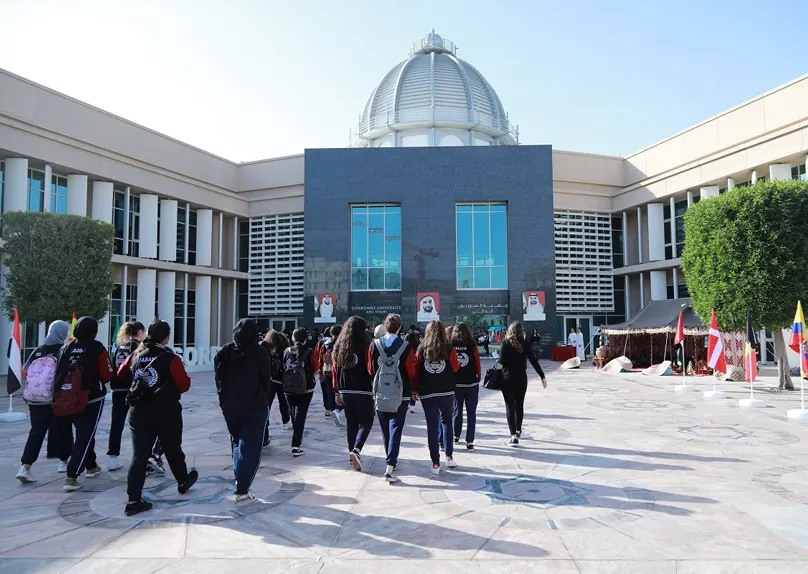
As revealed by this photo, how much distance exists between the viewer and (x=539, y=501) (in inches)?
204

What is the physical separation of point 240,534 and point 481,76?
4175cm

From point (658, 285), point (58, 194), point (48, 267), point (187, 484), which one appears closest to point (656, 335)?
point (658, 285)

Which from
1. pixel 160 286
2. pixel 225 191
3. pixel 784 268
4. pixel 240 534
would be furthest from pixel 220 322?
pixel 240 534

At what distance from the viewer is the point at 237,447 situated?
534 cm

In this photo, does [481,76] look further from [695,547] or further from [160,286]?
[695,547]

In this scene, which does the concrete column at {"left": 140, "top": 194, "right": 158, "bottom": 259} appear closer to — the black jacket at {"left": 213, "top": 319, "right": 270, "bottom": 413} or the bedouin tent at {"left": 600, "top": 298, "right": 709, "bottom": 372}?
the bedouin tent at {"left": 600, "top": 298, "right": 709, "bottom": 372}

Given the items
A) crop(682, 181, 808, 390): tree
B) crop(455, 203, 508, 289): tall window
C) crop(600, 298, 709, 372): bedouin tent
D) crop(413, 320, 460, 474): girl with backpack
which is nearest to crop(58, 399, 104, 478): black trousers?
crop(413, 320, 460, 474): girl with backpack

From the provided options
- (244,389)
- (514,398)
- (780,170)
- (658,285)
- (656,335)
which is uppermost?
(780,170)

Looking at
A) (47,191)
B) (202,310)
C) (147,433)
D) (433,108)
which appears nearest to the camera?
(147,433)

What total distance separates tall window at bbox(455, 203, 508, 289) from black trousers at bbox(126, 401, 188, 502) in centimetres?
2532

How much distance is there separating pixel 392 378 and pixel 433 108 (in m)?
→ 34.3

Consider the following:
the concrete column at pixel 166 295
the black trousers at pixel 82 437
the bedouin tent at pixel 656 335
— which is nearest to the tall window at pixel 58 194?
the concrete column at pixel 166 295

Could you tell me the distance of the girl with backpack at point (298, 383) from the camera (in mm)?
7238

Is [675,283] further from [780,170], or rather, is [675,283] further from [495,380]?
[495,380]
